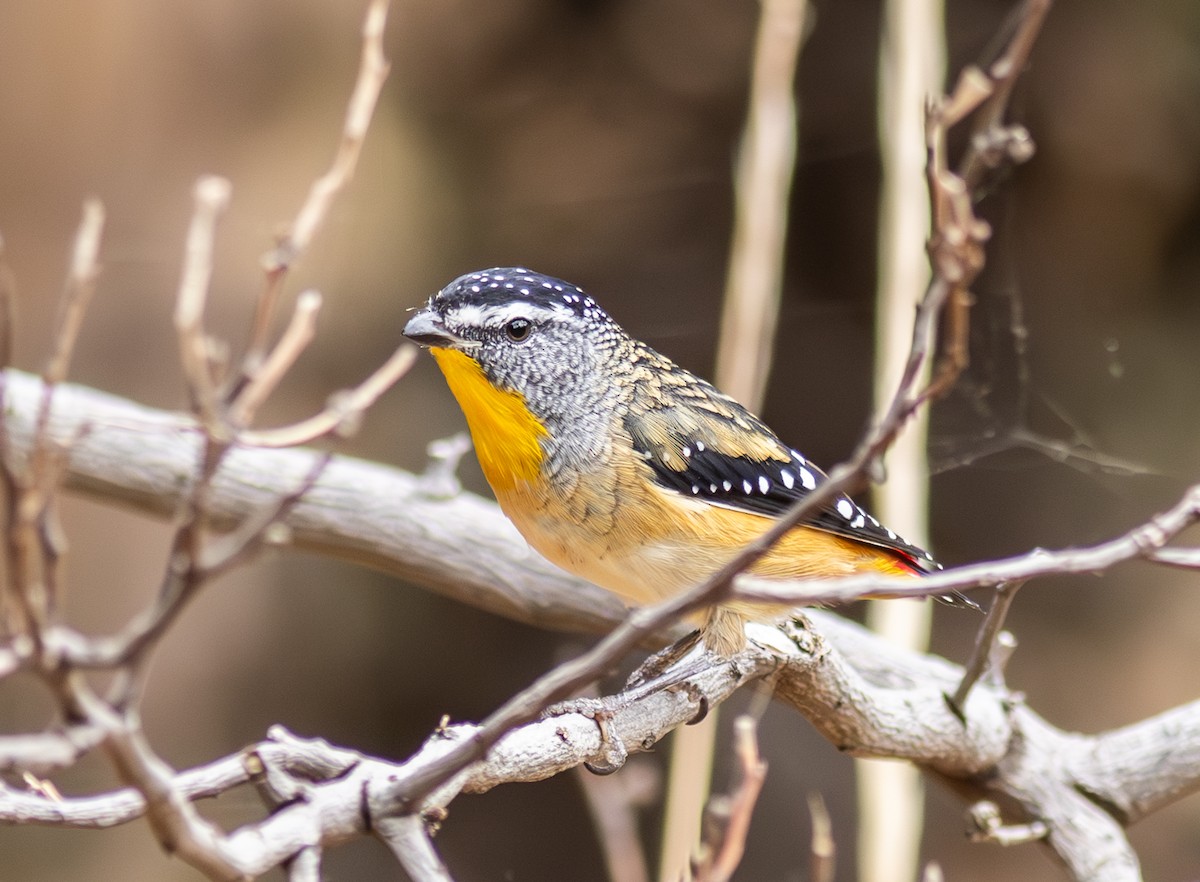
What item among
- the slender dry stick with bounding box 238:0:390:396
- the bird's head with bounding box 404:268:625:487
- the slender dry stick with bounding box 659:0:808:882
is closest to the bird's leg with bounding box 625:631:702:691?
the bird's head with bounding box 404:268:625:487

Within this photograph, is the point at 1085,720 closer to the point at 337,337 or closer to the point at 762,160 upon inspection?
the point at 762,160

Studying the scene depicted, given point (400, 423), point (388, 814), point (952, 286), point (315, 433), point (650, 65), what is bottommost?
point (388, 814)

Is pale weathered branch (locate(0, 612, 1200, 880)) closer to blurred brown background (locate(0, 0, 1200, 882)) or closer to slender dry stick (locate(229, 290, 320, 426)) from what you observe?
slender dry stick (locate(229, 290, 320, 426))

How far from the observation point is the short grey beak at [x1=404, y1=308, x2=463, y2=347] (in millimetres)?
2613

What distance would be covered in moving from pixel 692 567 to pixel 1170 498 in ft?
11.1

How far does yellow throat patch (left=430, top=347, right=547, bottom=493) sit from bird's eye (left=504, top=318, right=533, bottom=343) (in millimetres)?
Result: 111

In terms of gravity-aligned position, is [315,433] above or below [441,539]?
below

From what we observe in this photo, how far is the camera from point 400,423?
586 cm

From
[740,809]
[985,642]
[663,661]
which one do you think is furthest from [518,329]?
[740,809]

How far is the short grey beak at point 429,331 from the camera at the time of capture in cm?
261

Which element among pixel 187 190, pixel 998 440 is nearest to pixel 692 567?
pixel 998 440

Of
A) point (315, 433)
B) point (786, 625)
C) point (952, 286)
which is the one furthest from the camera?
point (786, 625)

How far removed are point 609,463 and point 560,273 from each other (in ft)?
10.6

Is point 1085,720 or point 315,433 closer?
point 315,433
